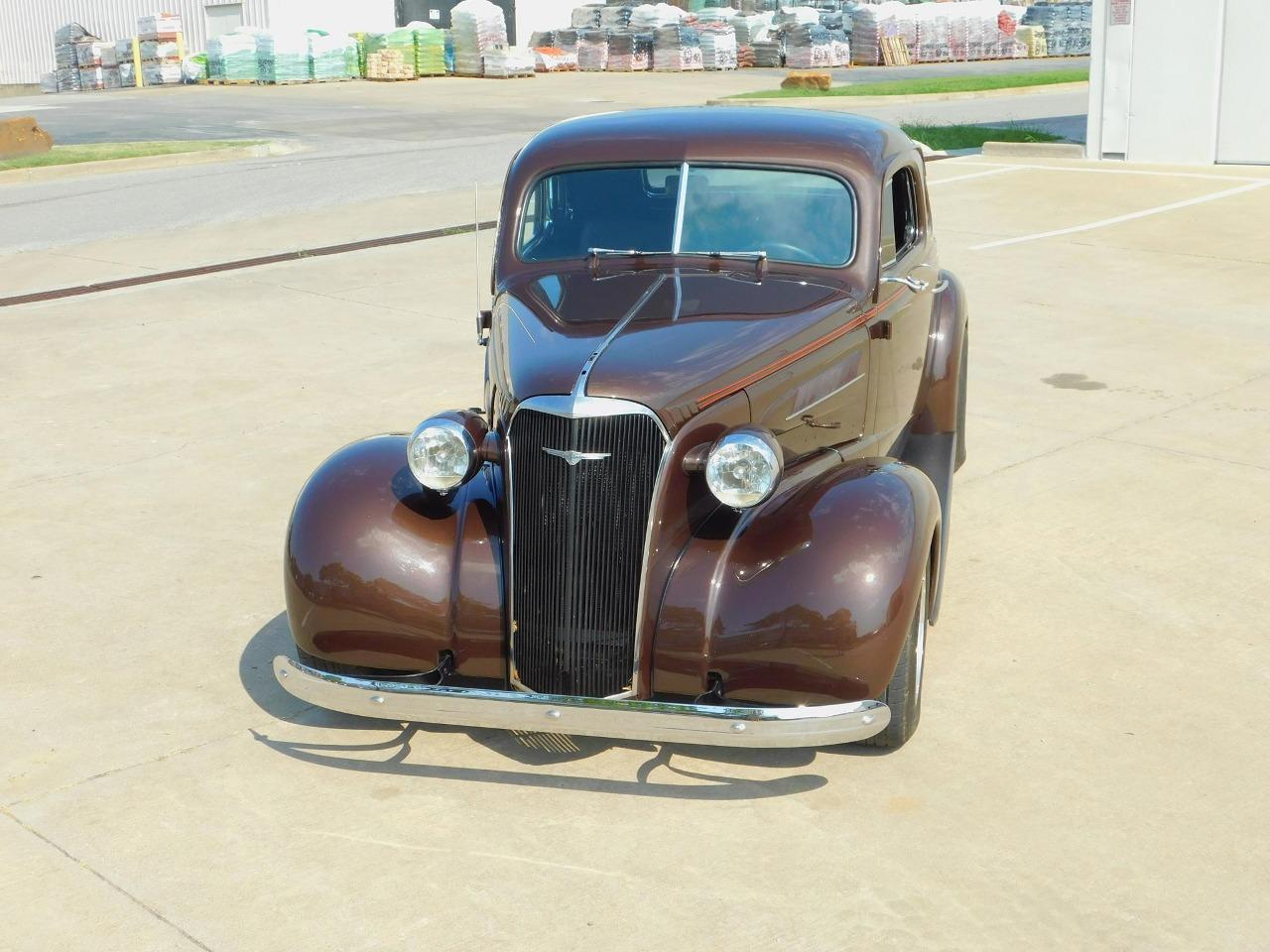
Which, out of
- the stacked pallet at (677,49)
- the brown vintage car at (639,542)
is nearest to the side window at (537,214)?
the brown vintage car at (639,542)

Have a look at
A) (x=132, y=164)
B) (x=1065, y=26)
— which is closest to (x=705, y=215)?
(x=132, y=164)

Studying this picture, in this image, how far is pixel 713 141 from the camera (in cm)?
568

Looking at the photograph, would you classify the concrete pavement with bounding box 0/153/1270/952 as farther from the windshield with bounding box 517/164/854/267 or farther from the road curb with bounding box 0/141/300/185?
the road curb with bounding box 0/141/300/185

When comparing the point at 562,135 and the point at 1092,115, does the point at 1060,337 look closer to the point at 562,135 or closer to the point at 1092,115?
the point at 562,135

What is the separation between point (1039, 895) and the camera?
3.94m

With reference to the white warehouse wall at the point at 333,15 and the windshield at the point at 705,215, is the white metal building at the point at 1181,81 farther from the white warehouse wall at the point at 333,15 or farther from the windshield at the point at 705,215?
the white warehouse wall at the point at 333,15

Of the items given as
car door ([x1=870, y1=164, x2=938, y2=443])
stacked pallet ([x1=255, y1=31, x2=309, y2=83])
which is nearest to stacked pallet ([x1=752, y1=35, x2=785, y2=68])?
stacked pallet ([x1=255, y1=31, x2=309, y2=83])

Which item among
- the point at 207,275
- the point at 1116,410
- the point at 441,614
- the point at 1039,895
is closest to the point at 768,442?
the point at 441,614

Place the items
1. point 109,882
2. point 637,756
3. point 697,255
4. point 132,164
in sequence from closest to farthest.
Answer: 1. point 109,882
2. point 637,756
3. point 697,255
4. point 132,164

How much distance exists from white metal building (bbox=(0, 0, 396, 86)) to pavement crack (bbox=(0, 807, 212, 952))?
3941 cm

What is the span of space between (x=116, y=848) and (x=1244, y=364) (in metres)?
7.40

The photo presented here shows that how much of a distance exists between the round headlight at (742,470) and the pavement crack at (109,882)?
1857 millimetres

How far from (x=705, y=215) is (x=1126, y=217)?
1023cm

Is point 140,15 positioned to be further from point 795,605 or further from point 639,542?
point 795,605
